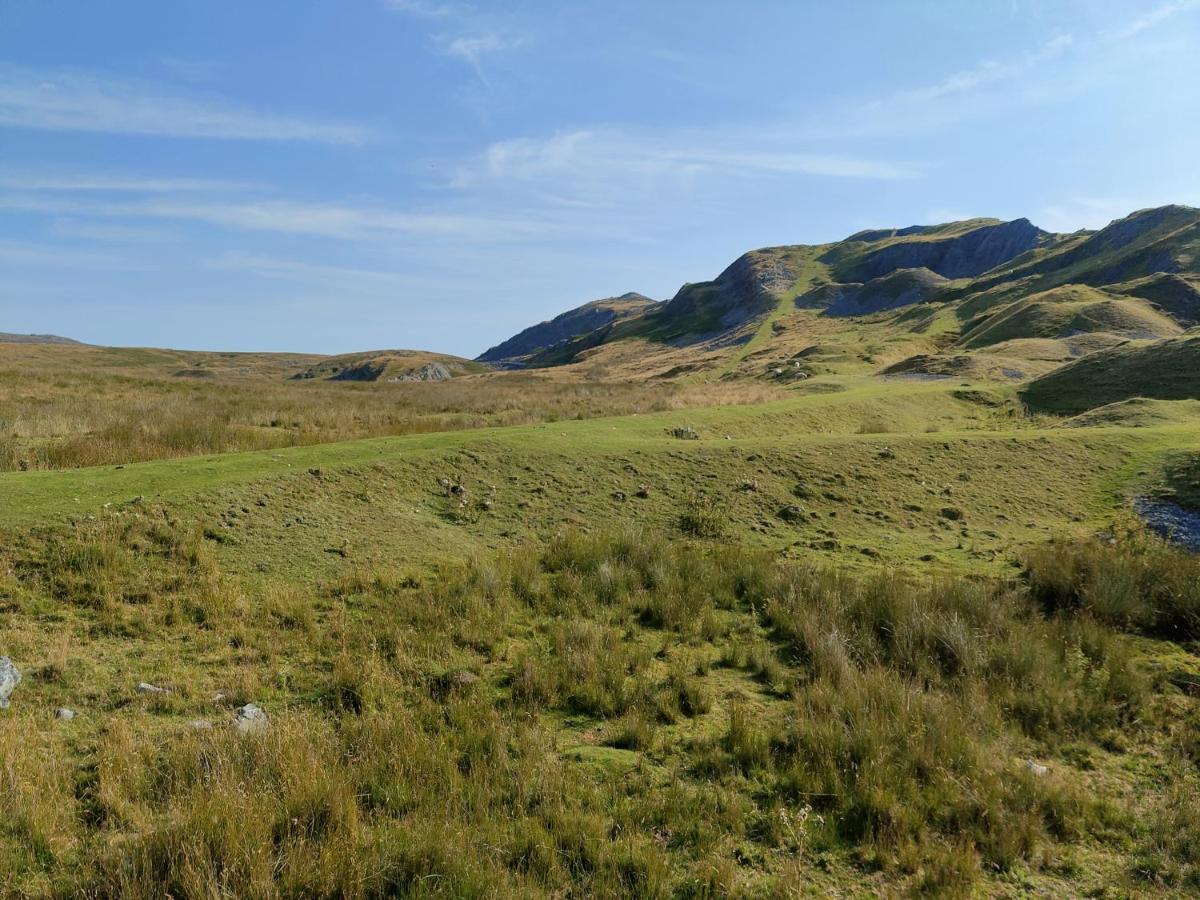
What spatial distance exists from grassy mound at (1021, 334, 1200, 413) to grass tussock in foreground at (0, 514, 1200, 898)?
21287mm

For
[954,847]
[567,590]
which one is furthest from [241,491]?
[954,847]

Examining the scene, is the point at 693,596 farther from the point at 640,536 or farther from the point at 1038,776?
the point at 1038,776

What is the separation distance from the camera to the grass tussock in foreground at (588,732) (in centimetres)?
443

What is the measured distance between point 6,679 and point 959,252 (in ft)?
571

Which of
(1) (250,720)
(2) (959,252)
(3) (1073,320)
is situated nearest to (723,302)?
(2) (959,252)

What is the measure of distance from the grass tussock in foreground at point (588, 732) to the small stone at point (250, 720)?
0.17 meters

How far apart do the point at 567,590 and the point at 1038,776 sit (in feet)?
20.2

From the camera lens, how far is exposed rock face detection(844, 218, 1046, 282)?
144 m

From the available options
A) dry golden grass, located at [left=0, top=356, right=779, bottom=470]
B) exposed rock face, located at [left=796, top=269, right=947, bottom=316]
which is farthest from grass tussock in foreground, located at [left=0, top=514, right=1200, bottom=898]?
exposed rock face, located at [left=796, top=269, right=947, bottom=316]

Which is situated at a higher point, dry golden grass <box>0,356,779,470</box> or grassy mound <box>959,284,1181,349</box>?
grassy mound <box>959,284,1181,349</box>

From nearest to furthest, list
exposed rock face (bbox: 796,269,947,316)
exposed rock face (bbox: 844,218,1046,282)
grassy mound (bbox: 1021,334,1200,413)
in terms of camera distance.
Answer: grassy mound (bbox: 1021,334,1200,413)
exposed rock face (bbox: 796,269,947,316)
exposed rock face (bbox: 844,218,1046,282)

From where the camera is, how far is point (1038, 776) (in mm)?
5527

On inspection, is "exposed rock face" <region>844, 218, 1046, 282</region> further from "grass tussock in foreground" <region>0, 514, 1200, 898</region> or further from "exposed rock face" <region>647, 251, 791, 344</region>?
"grass tussock in foreground" <region>0, 514, 1200, 898</region>

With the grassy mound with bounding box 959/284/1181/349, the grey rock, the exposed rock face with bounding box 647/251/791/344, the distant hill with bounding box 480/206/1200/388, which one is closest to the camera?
the grey rock
